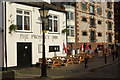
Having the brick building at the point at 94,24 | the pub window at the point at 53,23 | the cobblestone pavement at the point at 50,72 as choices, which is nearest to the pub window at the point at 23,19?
the pub window at the point at 53,23

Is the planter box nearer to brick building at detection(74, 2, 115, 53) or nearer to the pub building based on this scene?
the pub building

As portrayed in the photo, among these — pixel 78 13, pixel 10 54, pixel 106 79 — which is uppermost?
pixel 78 13

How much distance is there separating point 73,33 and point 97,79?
21.6m

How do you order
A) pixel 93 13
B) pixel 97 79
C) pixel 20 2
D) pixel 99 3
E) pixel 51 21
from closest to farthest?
pixel 97 79 < pixel 20 2 < pixel 51 21 < pixel 93 13 < pixel 99 3

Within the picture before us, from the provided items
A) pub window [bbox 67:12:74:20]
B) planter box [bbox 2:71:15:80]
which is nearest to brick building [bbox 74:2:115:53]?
pub window [bbox 67:12:74:20]

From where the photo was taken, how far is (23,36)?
16203 millimetres

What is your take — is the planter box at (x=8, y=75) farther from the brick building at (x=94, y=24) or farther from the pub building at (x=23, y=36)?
the brick building at (x=94, y=24)

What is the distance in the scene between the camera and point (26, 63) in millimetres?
16453

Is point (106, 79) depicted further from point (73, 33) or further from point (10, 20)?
point (73, 33)

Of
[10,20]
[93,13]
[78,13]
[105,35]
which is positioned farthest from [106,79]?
[105,35]

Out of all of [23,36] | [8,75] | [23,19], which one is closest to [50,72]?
[8,75]

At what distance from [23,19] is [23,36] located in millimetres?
1627

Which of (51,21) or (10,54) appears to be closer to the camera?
(10,54)

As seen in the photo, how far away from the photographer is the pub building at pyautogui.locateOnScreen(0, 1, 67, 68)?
48.9 feet
